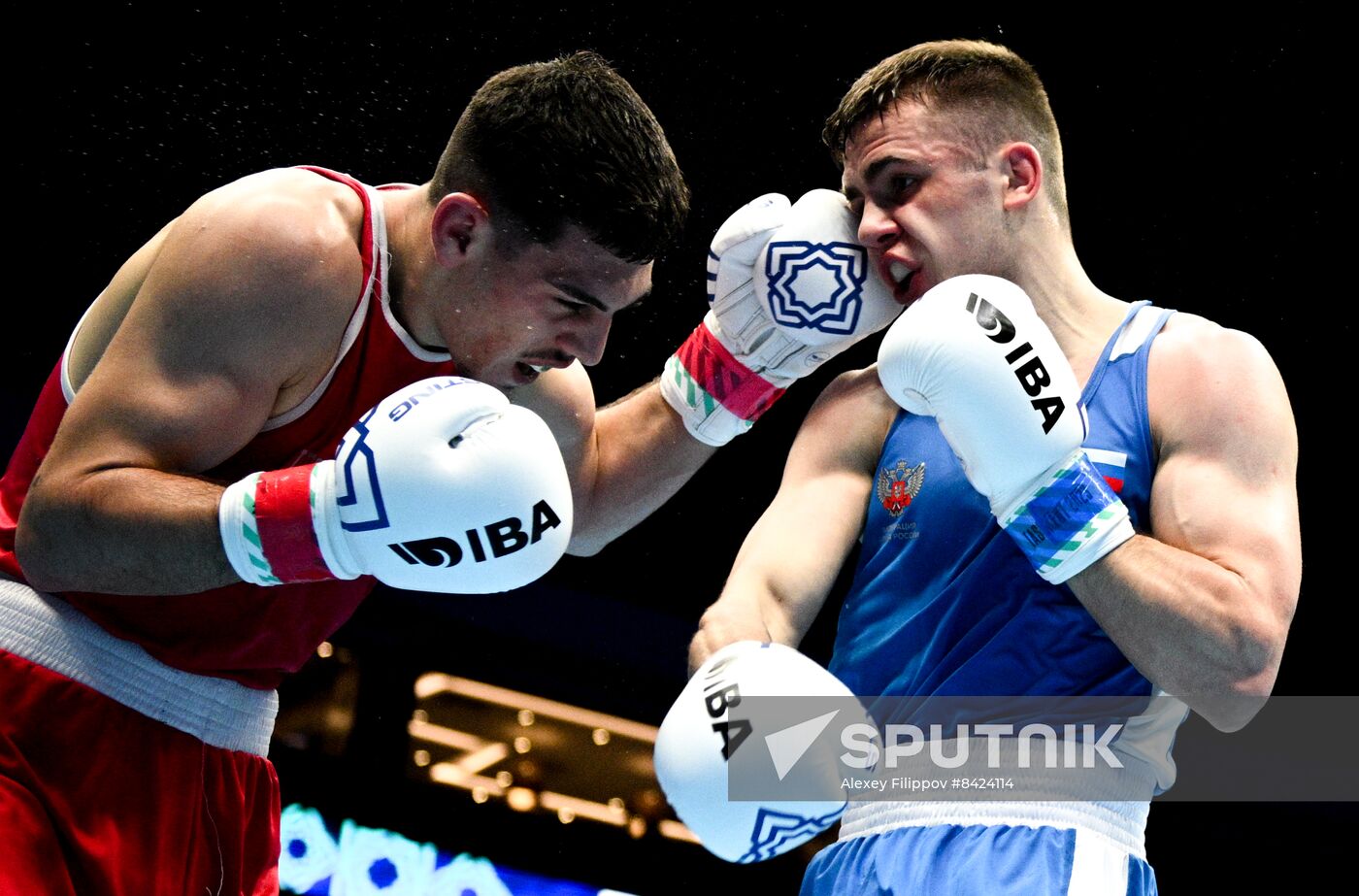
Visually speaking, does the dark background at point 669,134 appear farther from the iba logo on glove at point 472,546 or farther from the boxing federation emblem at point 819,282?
the iba logo on glove at point 472,546

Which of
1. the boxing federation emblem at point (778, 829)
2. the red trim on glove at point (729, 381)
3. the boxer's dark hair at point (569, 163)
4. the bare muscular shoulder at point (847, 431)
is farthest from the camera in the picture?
the red trim on glove at point (729, 381)

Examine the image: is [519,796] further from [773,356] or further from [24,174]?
[773,356]

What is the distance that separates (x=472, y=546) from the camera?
218 centimetres

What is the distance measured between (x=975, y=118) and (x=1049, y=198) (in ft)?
0.72

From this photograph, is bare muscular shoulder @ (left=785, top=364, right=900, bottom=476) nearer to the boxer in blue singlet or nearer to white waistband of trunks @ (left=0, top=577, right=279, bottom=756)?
the boxer in blue singlet

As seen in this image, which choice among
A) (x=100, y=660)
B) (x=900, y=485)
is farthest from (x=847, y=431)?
(x=100, y=660)

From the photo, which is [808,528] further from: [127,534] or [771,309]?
[127,534]

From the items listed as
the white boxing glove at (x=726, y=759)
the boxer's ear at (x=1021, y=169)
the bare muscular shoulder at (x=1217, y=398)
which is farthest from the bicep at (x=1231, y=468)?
the white boxing glove at (x=726, y=759)

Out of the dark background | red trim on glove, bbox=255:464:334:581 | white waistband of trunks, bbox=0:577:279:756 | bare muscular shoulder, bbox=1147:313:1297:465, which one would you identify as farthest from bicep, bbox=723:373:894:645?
the dark background

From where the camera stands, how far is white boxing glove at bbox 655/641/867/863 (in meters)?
1.98

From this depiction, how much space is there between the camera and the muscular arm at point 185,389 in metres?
2.28

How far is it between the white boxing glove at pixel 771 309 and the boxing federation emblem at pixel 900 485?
399 millimetres

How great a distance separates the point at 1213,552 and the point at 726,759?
2.70 feet

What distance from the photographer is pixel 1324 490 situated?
6.58 meters
